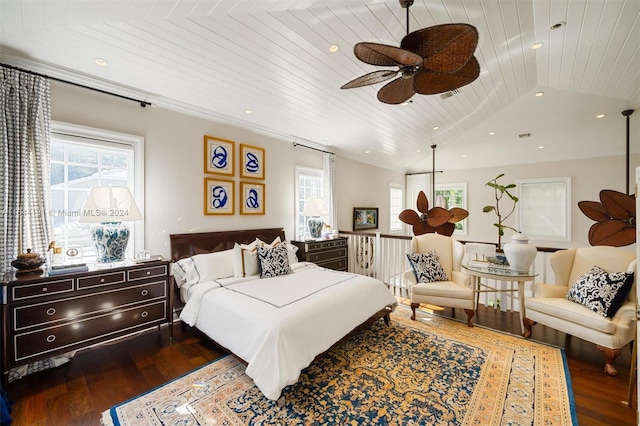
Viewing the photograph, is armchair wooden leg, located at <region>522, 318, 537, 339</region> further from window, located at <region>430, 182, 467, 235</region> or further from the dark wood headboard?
window, located at <region>430, 182, 467, 235</region>

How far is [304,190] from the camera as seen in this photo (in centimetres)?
527

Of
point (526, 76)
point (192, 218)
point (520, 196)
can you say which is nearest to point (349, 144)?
point (526, 76)

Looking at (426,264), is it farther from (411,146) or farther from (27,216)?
(27,216)

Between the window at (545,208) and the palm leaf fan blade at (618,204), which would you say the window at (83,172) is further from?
the window at (545,208)

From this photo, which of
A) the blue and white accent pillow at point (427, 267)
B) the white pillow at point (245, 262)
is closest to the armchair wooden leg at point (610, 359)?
the blue and white accent pillow at point (427, 267)

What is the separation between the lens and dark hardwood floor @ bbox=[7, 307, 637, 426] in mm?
1855

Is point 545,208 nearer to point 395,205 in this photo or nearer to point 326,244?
point 395,205

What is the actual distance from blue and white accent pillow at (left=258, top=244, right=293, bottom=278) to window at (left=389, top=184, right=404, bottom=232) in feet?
15.8

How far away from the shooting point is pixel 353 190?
629cm

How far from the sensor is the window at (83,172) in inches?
105

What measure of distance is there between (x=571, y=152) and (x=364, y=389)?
21.8ft

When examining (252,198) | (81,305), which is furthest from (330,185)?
(81,305)

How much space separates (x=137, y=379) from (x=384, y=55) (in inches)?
123

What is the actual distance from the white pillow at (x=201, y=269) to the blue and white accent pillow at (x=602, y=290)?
3.76 meters
